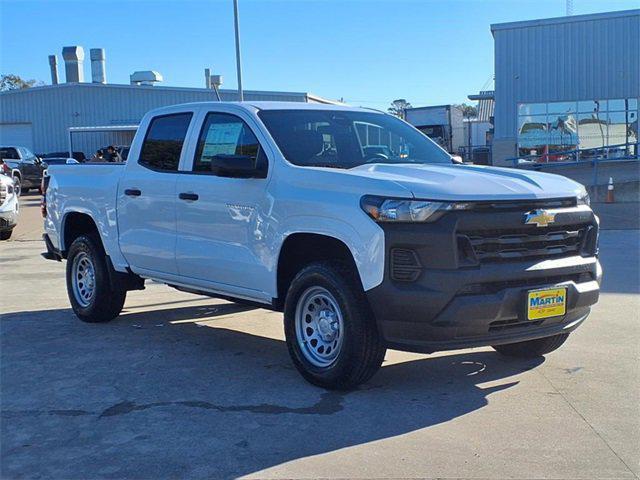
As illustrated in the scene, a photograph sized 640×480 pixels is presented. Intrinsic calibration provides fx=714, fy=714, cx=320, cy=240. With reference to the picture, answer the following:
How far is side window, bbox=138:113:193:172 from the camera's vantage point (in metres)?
6.34

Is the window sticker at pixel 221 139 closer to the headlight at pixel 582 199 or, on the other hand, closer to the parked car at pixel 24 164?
the headlight at pixel 582 199

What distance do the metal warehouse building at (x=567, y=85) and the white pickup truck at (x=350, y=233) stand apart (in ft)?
80.9

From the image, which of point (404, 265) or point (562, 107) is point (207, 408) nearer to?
point (404, 265)

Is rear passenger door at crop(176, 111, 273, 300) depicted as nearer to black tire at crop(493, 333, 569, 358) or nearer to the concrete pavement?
the concrete pavement

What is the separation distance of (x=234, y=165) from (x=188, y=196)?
0.84 m

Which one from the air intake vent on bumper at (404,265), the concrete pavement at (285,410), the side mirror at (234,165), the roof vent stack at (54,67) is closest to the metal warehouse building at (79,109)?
the roof vent stack at (54,67)

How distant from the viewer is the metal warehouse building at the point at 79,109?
39.1 m

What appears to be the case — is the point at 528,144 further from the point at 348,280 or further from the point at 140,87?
the point at 348,280

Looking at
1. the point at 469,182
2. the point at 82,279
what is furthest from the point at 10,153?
the point at 469,182

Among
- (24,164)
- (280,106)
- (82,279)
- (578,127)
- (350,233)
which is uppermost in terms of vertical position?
(578,127)

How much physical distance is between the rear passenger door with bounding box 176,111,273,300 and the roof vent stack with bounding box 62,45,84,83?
127 ft

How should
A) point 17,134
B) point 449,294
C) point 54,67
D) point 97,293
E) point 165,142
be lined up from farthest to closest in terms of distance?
point 54,67 < point 17,134 < point 97,293 < point 165,142 < point 449,294

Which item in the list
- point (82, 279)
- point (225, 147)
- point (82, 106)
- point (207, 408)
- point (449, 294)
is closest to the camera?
point (449, 294)

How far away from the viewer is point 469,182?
15.4 ft
